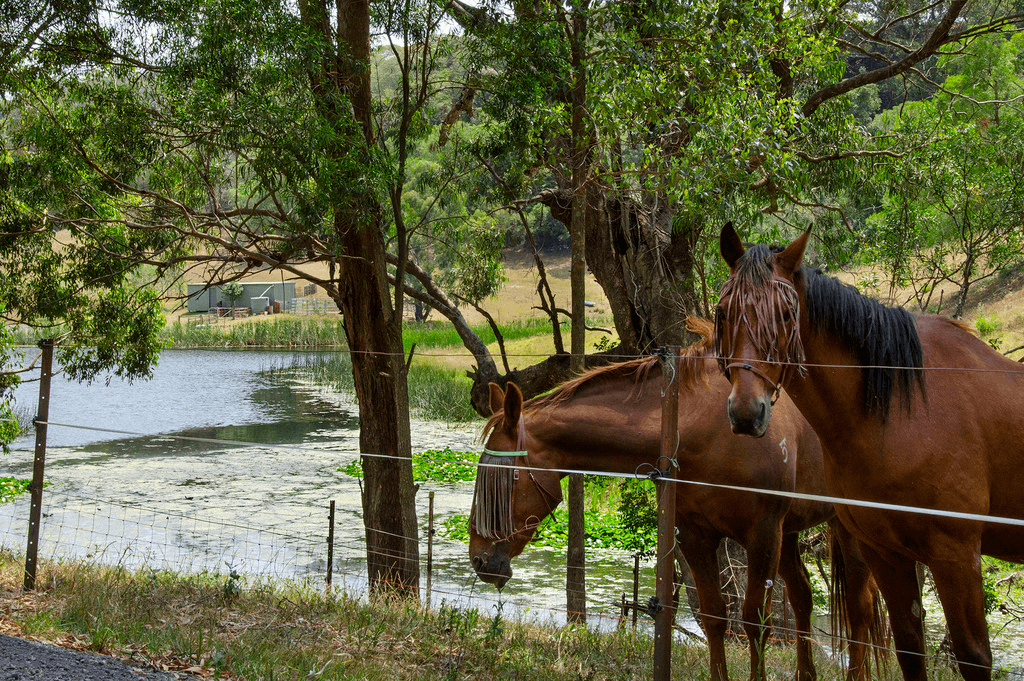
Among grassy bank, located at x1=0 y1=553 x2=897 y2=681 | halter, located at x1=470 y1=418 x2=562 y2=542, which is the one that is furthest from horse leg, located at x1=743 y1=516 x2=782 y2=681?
halter, located at x1=470 y1=418 x2=562 y2=542

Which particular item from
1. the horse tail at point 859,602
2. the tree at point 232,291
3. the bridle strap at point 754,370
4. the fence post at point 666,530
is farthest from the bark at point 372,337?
the bridle strap at point 754,370

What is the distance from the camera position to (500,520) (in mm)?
3896

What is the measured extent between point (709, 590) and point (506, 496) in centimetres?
126

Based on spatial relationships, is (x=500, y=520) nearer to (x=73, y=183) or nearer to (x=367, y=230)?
(x=367, y=230)

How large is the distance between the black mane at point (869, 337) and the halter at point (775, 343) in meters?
0.15

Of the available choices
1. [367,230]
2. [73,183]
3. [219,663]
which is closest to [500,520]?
[219,663]

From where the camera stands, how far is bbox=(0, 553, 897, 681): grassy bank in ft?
12.5

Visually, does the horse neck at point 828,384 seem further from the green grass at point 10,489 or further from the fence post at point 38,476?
the green grass at point 10,489

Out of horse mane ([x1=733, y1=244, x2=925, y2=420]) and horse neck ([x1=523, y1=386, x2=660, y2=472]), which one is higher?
horse mane ([x1=733, y1=244, x2=925, y2=420])

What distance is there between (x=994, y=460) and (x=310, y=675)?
9.78 feet

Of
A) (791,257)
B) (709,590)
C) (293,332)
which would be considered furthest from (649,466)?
(293,332)

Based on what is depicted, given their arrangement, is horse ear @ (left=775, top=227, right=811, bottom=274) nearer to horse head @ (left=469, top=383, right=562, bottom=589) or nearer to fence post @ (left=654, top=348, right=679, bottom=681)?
fence post @ (left=654, top=348, right=679, bottom=681)

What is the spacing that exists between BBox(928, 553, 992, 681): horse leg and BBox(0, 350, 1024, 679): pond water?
2.31 metres

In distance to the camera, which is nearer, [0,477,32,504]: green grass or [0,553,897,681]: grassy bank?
[0,553,897,681]: grassy bank
